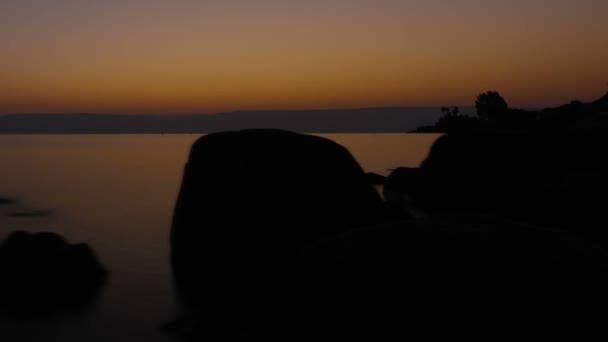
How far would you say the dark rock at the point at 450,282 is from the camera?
362cm

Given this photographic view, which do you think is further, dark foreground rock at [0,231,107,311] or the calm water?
dark foreground rock at [0,231,107,311]

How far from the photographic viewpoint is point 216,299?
6613 mm

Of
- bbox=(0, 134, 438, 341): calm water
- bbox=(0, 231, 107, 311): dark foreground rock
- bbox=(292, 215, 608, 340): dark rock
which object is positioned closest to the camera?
bbox=(292, 215, 608, 340): dark rock

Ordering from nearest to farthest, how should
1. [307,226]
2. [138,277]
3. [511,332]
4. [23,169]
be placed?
[511,332] → [307,226] → [138,277] → [23,169]

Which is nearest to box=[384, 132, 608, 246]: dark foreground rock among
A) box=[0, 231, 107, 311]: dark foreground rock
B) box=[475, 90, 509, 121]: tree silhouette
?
box=[0, 231, 107, 311]: dark foreground rock

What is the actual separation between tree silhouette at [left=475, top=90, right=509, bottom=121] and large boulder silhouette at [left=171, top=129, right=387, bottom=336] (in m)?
89.2

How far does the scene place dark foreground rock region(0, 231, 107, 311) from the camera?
641 cm

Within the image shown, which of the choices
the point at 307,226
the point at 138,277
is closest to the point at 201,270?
the point at 138,277

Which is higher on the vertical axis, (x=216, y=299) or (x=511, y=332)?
(x=511, y=332)

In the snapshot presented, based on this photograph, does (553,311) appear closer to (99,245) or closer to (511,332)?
(511,332)

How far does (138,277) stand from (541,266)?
6227 mm

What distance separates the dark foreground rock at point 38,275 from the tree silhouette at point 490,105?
91234 mm

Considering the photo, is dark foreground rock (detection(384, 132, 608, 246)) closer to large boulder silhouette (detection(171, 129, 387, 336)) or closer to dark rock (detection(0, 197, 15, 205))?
large boulder silhouette (detection(171, 129, 387, 336))

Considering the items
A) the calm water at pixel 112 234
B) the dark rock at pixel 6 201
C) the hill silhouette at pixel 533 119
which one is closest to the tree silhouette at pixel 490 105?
the hill silhouette at pixel 533 119
